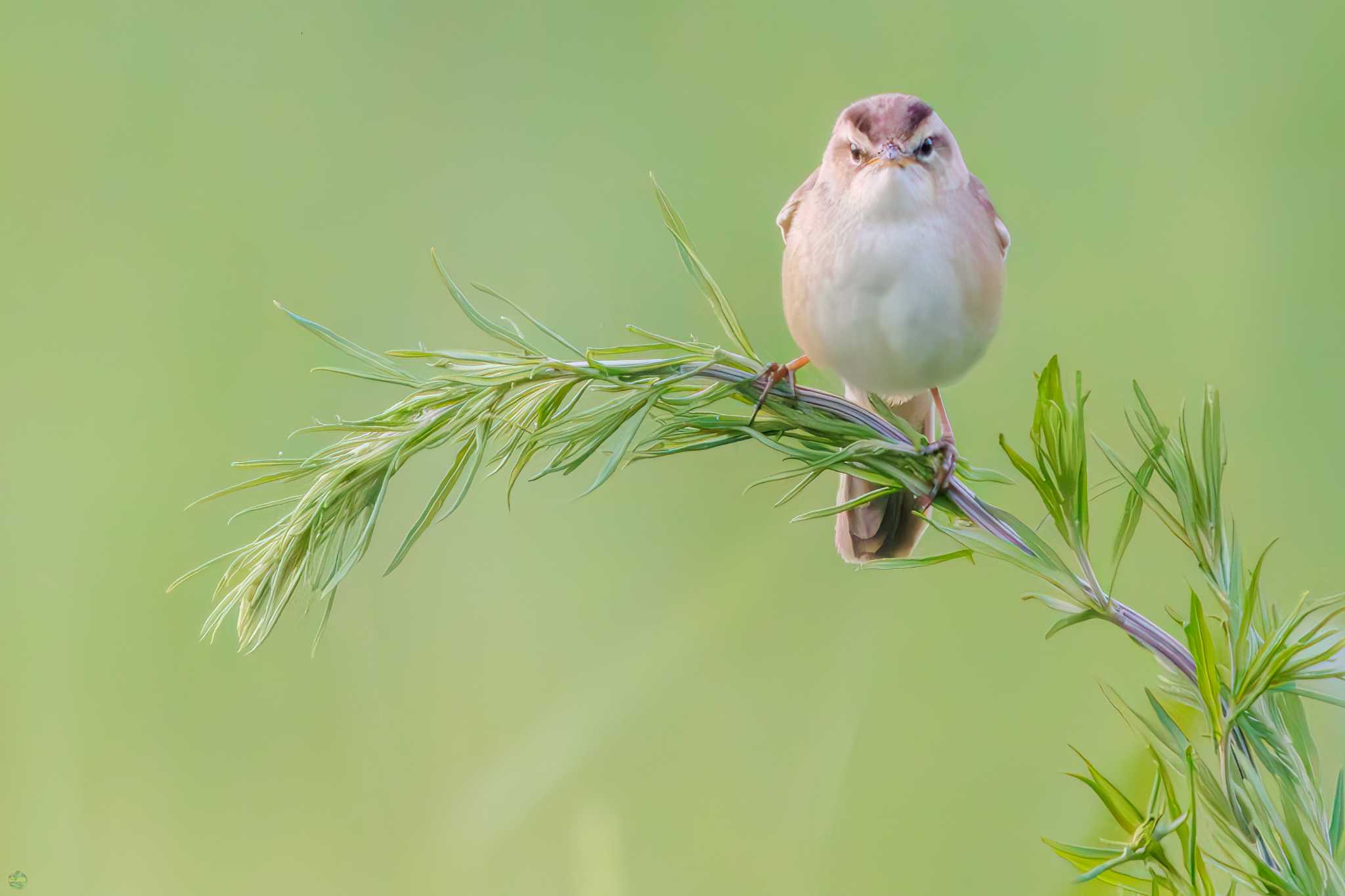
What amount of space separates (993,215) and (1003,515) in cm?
40

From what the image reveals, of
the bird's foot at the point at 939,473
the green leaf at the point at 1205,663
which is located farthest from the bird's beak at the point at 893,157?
the green leaf at the point at 1205,663

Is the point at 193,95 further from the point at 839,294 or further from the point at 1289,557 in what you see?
the point at 1289,557

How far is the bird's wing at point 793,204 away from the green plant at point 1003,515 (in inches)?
Result: 11.3

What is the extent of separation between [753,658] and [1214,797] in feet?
2.39

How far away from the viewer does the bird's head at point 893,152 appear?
701mm

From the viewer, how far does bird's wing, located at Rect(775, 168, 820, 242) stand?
800 mm

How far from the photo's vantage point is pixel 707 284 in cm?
54

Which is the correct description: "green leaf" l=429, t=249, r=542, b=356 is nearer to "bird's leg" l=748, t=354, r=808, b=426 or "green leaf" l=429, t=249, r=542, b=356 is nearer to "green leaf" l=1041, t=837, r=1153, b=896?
"bird's leg" l=748, t=354, r=808, b=426

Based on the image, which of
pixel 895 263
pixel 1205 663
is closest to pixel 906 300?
pixel 895 263

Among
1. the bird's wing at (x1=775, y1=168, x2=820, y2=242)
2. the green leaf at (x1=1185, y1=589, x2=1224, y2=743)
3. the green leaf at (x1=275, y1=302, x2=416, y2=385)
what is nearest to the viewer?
the green leaf at (x1=1185, y1=589, x2=1224, y2=743)

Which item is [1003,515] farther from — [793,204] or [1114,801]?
[793,204]

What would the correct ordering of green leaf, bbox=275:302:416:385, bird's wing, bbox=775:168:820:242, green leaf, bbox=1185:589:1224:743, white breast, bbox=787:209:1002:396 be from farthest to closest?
bird's wing, bbox=775:168:820:242 < white breast, bbox=787:209:1002:396 < green leaf, bbox=275:302:416:385 < green leaf, bbox=1185:589:1224:743

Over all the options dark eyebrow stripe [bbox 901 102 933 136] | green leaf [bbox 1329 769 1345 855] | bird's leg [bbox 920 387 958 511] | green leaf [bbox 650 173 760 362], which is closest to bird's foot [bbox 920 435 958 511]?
bird's leg [bbox 920 387 958 511]

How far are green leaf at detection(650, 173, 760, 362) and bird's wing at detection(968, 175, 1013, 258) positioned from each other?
0.33 m
